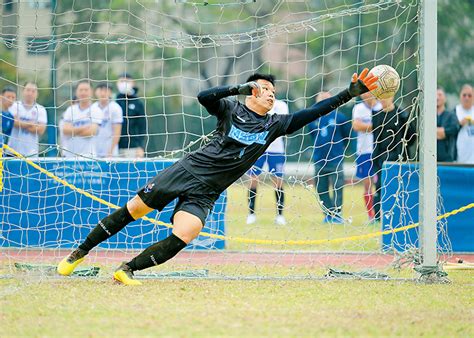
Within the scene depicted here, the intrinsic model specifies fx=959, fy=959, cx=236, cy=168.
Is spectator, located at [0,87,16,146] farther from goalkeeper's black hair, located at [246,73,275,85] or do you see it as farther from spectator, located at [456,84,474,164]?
spectator, located at [456,84,474,164]

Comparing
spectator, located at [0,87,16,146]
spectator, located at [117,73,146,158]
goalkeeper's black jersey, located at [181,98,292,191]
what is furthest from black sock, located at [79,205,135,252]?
spectator, located at [117,73,146,158]

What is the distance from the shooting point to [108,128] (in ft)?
46.0

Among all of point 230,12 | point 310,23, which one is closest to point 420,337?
point 310,23

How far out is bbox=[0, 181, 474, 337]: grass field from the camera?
21.8ft

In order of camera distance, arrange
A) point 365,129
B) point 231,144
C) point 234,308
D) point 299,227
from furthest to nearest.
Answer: point 365,129 < point 299,227 < point 231,144 < point 234,308

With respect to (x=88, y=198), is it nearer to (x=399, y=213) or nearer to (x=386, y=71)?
(x=399, y=213)

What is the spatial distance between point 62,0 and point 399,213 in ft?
27.6

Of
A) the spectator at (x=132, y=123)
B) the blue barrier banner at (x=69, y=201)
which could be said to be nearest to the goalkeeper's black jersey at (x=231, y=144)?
the blue barrier banner at (x=69, y=201)

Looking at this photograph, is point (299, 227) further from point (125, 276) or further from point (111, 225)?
point (125, 276)

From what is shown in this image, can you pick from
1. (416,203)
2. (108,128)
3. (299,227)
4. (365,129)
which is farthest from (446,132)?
(108,128)

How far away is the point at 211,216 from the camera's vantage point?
481 inches

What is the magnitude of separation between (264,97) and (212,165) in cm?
80

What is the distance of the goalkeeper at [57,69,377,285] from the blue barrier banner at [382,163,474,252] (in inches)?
90.9

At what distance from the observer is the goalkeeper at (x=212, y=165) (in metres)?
8.59
